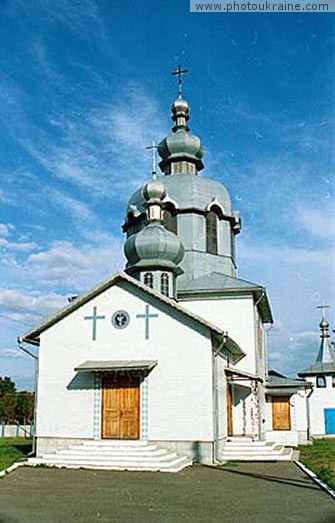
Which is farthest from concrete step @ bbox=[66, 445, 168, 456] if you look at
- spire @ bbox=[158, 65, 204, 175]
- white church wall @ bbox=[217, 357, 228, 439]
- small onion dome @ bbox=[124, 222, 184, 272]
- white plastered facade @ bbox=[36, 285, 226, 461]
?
spire @ bbox=[158, 65, 204, 175]

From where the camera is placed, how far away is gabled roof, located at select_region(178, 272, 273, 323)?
22.2m

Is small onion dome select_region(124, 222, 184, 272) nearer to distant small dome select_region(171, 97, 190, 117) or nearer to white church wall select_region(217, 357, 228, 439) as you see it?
white church wall select_region(217, 357, 228, 439)

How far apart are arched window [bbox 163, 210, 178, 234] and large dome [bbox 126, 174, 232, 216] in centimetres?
47

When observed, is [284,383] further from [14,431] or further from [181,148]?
[14,431]

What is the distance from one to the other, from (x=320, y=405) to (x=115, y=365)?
81.5 ft

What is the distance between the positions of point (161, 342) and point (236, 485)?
569 centimetres

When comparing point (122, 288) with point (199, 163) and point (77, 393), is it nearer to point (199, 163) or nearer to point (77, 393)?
point (77, 393)

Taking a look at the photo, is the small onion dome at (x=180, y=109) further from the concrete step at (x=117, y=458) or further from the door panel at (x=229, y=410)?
the concrete step at (x=117, y=458)

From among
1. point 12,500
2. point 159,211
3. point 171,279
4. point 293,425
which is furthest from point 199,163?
point 12,500

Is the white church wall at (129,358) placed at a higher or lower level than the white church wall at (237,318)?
lower

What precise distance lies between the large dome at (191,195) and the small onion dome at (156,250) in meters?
4.06

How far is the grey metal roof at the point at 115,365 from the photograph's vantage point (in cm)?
1641

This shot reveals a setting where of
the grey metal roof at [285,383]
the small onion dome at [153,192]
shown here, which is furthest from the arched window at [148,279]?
the grey metal roof at [285,383]

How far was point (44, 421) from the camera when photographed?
17.5 m
